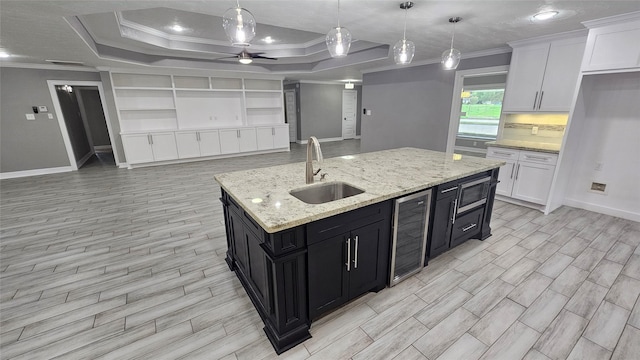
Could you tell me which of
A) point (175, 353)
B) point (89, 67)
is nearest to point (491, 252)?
point (175, 353)

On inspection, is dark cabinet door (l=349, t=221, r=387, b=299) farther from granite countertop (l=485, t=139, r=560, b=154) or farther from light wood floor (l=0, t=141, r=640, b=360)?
granite countertop (l=485, t=139, r=560, b=154)

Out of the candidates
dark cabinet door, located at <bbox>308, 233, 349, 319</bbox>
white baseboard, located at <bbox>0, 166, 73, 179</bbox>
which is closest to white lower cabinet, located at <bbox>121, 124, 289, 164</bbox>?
white baseboard, located at <bbox>0, 166, 73, 179</bbox>

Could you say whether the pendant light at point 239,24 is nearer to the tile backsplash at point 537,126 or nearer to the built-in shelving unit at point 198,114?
the tile backsplash at point 537,126

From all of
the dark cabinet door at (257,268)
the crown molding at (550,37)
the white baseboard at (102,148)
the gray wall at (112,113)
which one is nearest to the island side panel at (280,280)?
the dark cabinet door at (257,268)

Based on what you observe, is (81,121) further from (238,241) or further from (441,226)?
(441,226)

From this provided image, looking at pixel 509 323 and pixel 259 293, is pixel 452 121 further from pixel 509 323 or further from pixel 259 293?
pixel 259 293

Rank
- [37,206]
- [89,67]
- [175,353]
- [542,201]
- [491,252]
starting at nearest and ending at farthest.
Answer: [175,353] < [491,252] < [542,201] < [37,206] < [89,67]

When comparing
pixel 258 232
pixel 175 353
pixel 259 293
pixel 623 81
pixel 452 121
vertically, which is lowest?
pixel 175 353

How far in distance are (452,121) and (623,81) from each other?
2251mm

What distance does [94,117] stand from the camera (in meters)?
9.30

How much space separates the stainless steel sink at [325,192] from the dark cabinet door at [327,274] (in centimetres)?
45

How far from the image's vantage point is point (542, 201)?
142 inches

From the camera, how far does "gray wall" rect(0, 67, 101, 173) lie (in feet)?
17.6

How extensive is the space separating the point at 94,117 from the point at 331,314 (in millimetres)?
11449
